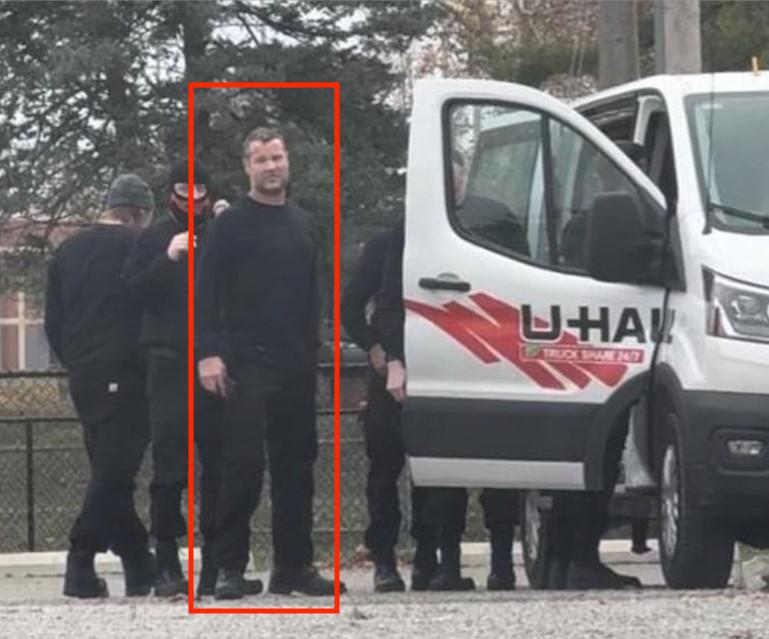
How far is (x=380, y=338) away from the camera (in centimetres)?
884

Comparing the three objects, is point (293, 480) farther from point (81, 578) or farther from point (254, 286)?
point (81, 578)

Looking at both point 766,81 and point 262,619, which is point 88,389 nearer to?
point 262,619

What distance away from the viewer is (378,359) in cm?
889

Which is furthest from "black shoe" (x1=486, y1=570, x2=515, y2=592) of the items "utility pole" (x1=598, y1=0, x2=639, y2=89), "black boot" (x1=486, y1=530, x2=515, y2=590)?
"utility pole" (x1=598, y1=0, x2=639, y2=89)

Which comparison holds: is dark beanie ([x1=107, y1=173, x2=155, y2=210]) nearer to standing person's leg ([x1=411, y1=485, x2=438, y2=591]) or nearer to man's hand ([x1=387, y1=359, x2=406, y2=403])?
man's hand ([x1=387, y1=359, x2=406, y2=403])

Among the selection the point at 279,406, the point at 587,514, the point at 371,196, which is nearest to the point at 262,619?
the point at 279,406

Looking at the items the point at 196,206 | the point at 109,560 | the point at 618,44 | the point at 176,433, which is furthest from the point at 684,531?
the point at 618,44

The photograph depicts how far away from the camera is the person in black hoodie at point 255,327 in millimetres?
8070

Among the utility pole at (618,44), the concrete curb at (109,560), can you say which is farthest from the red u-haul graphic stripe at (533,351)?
the utility pole at (618,44)

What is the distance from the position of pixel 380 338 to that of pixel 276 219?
0.93 m

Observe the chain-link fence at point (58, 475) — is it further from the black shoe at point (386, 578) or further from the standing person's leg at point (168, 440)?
the standing person's leg at point (168, 440)

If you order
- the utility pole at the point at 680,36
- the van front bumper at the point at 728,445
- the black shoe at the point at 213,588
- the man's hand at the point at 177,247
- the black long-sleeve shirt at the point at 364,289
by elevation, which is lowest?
the black shoe at the point at 213,588

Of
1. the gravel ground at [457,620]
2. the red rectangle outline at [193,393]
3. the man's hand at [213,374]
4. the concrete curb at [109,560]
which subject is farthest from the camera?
the concrete curb at [109,560]

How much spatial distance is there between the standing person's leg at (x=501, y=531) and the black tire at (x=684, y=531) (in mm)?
1473
